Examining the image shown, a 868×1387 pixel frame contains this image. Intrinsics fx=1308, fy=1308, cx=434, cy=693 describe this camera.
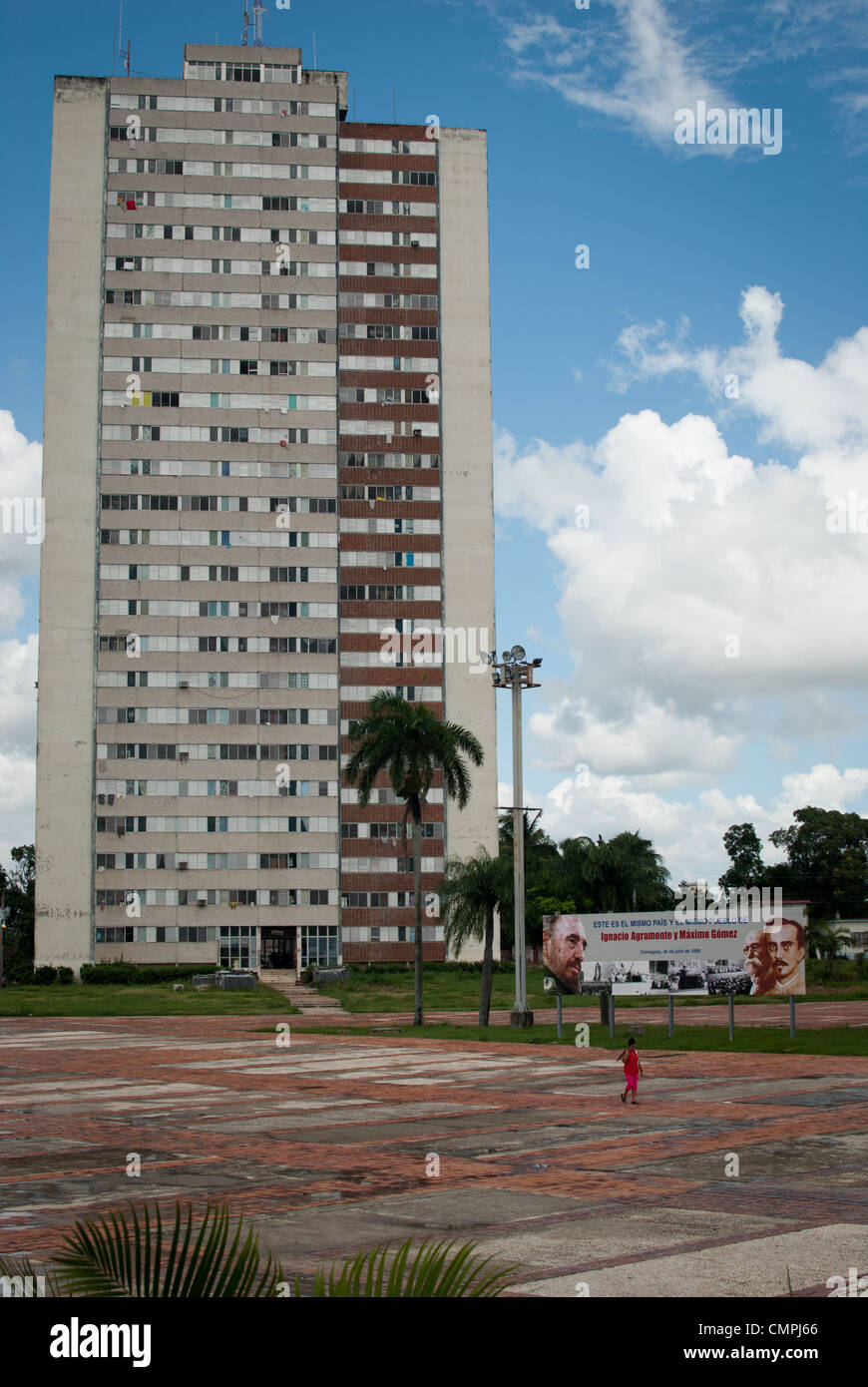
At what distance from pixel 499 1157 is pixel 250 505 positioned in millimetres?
90712

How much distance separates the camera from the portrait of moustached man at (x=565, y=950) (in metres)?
34.4

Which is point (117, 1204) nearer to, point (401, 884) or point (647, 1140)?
point (647, 1140)

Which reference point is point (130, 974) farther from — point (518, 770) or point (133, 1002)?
point (518, 770)

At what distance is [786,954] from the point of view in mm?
32875

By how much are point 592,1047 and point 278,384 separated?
80.7m

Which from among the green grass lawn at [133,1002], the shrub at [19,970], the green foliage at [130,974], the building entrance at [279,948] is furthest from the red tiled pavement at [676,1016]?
the shrub at [19,970]

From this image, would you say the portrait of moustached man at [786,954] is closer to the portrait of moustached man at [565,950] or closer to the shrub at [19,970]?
the portrait of moustached man at [565,950]

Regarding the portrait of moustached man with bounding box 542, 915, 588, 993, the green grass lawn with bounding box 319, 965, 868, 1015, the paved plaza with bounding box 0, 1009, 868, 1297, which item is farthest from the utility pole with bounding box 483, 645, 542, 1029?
the green grass lawn with bounding box 319, 965, 868, 1015

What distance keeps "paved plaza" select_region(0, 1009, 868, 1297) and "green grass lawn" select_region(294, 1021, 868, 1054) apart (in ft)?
5.32

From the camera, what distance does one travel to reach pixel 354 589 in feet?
340

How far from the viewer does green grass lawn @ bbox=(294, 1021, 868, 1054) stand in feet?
106

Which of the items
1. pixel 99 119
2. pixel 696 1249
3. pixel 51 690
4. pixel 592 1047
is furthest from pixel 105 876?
pixel 696 1249

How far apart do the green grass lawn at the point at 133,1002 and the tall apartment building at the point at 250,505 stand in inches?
526

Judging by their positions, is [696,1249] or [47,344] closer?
[696,1249]
